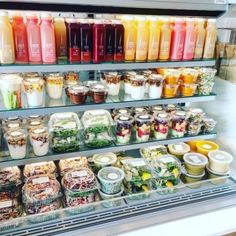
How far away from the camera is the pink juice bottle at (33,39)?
1210mm

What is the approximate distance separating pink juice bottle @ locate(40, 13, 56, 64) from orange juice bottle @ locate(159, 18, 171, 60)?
57 cm

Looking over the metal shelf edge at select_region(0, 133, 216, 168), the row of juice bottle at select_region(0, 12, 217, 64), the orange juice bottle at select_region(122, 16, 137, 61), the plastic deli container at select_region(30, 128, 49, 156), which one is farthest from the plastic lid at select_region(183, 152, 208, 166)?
the plastic deli container at select_region(30, 128, 49, 156)

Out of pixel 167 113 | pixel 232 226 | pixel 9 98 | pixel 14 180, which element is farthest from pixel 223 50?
pixel 14 180

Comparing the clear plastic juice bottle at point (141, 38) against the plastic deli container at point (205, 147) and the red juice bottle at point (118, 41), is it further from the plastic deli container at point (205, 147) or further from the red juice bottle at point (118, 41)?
the plastic deli container at point (205, 147)

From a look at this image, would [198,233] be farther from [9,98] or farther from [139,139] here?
[9,98]

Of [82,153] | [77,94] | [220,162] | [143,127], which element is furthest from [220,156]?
[77,94]

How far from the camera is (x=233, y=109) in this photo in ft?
5.57

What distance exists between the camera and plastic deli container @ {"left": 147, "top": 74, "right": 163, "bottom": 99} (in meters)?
1.55

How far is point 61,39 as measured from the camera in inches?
51.4

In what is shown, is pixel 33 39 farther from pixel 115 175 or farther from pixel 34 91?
pixel 115 175

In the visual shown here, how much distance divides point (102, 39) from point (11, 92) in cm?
49

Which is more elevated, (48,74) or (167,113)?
(48,74)

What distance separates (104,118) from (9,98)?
54cm

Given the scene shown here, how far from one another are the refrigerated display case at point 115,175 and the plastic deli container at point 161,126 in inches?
1.4
